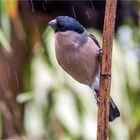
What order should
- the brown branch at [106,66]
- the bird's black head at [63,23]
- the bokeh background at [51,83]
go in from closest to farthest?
the brown branch at [106,66] → the bird's black head at [63,23] → the bokeh background at [51,83]

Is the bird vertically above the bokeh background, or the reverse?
the bird

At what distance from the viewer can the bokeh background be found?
275 cm

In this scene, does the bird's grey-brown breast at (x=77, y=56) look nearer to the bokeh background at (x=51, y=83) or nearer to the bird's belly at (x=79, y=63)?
the bird's belly at (x=79, y=63)

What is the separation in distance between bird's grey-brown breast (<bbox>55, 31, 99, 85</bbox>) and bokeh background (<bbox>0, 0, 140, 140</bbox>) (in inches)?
38.9

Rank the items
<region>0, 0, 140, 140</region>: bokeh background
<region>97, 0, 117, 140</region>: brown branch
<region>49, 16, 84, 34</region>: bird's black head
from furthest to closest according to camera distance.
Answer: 1. <region>0, 0, 140, 140</region>: bokeh background
2. <region>49, 16, 84, 34</region>: bird's black head
3. <region>97, 0, 117, 140</region>: brown branch

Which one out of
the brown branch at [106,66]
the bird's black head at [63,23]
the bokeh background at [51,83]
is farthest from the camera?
the bokeh background at [51,83]

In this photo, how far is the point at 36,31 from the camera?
113 inches

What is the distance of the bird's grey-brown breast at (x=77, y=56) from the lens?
160 centimetres

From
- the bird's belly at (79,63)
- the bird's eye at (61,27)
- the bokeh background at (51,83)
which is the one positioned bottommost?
the bokeh background at (51,83)

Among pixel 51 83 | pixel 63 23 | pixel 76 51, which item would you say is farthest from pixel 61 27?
pixel 51 83

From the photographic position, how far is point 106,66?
1.47 metres

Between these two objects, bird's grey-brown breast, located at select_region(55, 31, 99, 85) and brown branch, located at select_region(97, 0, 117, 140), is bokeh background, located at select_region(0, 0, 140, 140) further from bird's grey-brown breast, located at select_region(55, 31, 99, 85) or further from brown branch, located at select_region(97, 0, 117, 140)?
brown branch, located at select_region(97, 0, 117, 140)

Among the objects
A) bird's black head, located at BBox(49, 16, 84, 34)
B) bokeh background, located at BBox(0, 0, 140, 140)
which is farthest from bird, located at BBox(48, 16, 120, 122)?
bokeh background, located at BBox(0, 0, 140, 140)

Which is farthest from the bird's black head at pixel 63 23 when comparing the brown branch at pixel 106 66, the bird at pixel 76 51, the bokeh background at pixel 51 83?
the bokeh background at pixel 51 83
